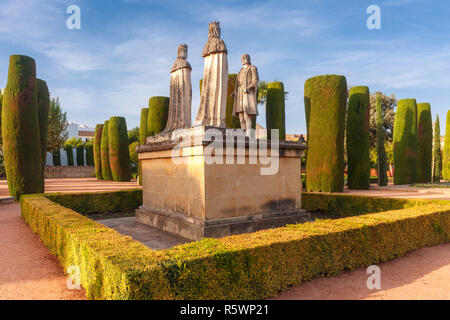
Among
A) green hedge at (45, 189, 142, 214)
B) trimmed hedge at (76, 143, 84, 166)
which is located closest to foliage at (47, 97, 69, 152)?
trimmed hedge at (76, 143, 84, 166)

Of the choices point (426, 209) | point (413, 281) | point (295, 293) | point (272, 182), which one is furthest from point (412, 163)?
point (295, 293)

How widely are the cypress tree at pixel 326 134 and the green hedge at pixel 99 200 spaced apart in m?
9.83

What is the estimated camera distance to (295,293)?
4.16 m

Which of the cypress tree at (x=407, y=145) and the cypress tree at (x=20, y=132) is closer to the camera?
the cypress tree at (x=20, y=132)

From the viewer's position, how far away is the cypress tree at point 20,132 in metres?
13.8

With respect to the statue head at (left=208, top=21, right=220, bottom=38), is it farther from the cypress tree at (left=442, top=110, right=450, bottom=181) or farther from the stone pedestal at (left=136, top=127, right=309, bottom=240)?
the cypress tree at (left=442, top=110, right=450, bottom=181)

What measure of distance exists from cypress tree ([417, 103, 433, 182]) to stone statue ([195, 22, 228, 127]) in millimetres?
20790

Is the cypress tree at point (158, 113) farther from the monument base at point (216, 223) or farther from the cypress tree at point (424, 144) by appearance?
the cypress tree at point (424, 144)

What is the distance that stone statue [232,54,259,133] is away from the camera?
308 inches

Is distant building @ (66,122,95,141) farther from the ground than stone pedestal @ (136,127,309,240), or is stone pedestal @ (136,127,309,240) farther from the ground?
distant building @ (66,122,95,141)

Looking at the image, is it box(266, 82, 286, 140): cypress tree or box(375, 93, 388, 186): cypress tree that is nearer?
box(266, 82, 286, 140): cypress tree

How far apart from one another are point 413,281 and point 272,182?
3426mm

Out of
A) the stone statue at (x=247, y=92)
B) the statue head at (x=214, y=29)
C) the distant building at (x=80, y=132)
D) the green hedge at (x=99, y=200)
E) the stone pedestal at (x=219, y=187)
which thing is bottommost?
the green hedge at (x=99, y=200)

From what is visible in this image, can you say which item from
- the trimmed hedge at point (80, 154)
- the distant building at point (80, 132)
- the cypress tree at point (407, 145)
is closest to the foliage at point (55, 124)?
the trimmed hedge at point (80, 154)
